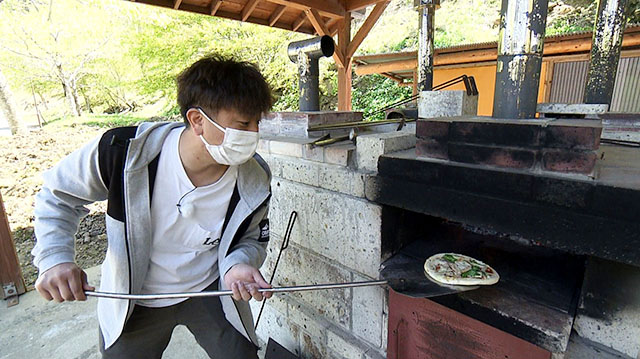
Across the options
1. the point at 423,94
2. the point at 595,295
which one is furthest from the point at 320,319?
the point at 423,94

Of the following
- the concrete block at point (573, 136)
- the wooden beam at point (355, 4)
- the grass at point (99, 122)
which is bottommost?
the concrete block at point (573, 136)

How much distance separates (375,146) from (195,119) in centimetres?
81

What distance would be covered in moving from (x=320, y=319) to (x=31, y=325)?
8.81 ft

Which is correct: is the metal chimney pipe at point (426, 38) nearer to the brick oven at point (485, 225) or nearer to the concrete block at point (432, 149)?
the brick oven at point (485, 225)

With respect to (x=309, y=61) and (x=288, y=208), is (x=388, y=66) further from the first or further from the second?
(x=288, y=208)

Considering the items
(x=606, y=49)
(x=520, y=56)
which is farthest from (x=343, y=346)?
(x=606, y=49)

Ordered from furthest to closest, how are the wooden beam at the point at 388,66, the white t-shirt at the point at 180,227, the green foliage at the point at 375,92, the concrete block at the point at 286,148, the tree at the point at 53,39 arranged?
the green foliage at the point at 375,92, the tree at the point at 53,39, the wooden beam at the point at 388,66, the concrete block at the point at 286,148, the white t-shirt at the point at 180,227

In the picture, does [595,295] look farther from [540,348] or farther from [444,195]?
[444,195]

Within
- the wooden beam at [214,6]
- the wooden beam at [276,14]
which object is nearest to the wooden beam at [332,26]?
the wooden beam at [276,14]

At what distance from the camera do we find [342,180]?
5.65 ft

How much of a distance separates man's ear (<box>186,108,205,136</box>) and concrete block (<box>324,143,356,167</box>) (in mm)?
716

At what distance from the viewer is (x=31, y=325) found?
9.40 ft

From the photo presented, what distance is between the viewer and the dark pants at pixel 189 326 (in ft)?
4.94

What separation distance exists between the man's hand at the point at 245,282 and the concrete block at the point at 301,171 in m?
0.66
